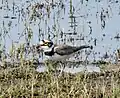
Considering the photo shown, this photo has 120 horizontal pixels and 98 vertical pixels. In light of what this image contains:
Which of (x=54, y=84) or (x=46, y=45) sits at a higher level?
(x=46, y=45)

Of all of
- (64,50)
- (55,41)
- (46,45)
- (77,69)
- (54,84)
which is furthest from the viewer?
(55,41)

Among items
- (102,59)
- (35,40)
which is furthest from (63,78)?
(35,40)

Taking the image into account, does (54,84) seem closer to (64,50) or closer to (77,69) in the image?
(77,69)

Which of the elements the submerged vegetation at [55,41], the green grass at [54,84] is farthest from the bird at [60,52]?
the green grass at [54,84]

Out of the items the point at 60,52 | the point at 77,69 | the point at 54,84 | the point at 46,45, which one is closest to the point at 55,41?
the point at 46,45

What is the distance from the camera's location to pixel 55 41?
34.0 ft

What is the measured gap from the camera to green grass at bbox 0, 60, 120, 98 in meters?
7.16

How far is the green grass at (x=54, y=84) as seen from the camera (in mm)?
7164

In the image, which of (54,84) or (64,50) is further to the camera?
(64,50)

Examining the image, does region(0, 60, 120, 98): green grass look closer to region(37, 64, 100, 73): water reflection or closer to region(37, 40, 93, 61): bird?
region(37, 64, 100, 73): water reflection

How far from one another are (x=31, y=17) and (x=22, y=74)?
347cm

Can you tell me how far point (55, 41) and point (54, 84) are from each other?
113 inches

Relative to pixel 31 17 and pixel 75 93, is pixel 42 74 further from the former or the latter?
pixel 31 17

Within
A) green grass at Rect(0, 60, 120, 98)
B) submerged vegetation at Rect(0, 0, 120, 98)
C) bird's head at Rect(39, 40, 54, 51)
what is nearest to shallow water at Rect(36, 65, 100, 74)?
submerged vegetation at Rect(0, 0, 120, 98)
